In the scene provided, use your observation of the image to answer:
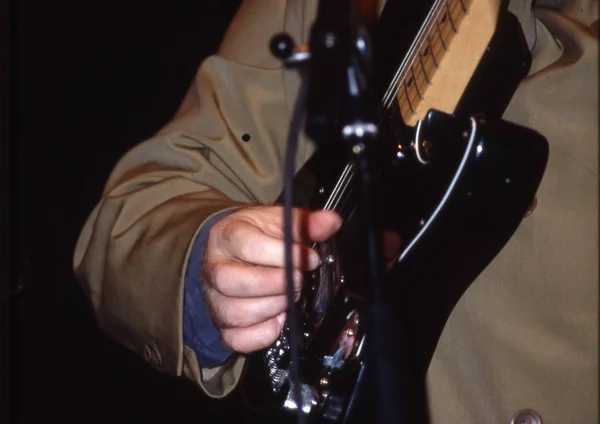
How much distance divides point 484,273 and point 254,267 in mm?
186

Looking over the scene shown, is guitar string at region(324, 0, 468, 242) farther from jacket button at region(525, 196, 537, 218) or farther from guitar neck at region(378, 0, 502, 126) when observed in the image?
jacket button at region(525, 196, 537, 218)

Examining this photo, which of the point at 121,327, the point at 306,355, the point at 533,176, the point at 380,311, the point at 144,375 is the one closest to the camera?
the point at 380,311

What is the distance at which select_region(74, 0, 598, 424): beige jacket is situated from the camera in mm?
604

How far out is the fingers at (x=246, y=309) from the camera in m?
0.64

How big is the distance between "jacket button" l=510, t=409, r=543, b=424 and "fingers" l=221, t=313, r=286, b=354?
20 centimetres

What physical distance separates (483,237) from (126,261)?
0.36 m

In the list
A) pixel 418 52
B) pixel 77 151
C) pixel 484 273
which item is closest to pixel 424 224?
pixel 484 273

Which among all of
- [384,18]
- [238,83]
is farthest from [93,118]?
[384,18]

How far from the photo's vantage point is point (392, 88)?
719 mm

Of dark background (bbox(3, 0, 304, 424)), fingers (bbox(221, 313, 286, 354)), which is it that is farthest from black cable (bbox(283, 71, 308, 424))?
dark background (bbox(3, 0, 304, 424))

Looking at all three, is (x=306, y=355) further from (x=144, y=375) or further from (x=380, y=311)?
(x=144, y=375)

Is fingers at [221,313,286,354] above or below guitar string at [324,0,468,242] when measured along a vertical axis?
below

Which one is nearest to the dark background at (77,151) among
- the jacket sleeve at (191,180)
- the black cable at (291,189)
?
the jacket sleeve at (191,180)

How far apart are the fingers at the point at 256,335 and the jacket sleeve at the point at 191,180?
11cm
